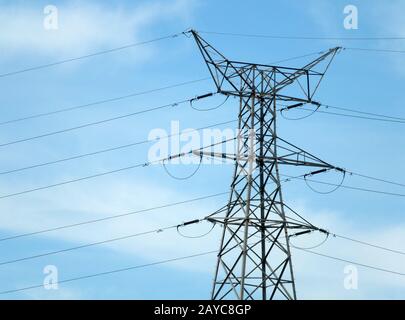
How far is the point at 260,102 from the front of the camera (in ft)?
128

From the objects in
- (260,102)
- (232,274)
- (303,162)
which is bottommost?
(232,274)

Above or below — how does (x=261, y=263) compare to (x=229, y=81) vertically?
below

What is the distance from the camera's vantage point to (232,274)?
34219 mm

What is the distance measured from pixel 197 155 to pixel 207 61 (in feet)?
15.7
